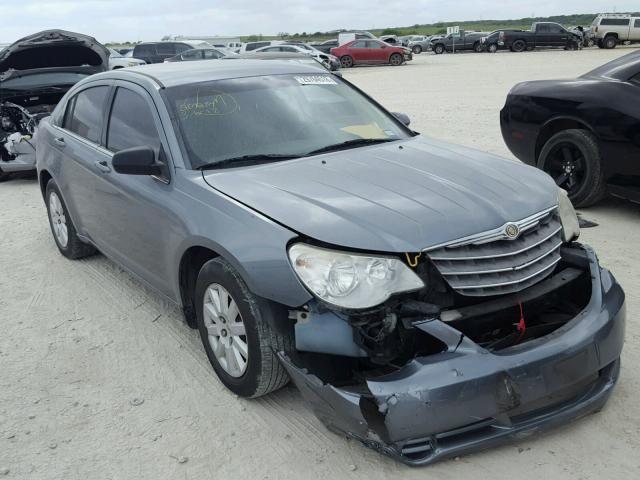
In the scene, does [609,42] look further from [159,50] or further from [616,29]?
[159,50]

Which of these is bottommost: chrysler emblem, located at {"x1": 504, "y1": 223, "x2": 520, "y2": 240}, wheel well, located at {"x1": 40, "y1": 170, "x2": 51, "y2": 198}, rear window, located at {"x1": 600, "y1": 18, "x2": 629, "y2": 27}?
rear window, located at {"x1": 600, "y1": 18, "x2": 629, "y2": 27}

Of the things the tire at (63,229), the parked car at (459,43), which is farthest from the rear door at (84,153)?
the parked car at (459,43)

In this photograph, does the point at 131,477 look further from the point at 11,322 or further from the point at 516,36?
the point at 516,36

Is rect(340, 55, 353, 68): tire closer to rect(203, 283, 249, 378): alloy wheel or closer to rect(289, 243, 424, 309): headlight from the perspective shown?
rect(203, 283, 249, 378): alloy wheel

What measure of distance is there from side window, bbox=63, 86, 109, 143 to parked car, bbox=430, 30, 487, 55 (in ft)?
133

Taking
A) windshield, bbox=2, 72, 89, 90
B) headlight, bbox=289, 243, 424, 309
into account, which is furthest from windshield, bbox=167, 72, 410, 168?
windshield, bbox=2, 72, 89, 90

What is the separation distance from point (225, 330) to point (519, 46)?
39736 millimetres

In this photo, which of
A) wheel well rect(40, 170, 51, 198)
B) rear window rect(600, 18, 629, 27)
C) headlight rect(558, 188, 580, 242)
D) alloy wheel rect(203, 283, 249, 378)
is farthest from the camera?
rear window rect(600, 18, 629, 27)

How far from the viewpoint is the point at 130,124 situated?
169 inches

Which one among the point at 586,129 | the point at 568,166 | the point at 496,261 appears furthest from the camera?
the point at 568,166

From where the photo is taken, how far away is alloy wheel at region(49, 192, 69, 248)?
5.59 m

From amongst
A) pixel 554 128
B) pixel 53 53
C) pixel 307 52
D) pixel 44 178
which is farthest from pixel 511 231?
pixel 307 52

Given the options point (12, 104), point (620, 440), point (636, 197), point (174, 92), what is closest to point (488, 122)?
point (636, 197)

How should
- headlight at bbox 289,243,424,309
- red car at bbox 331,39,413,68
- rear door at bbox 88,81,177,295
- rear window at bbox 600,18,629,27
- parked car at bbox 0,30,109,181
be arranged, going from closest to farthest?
headlight at bbox 289,243,424,309
rear door at bbox 88,81,177,295
parked car at bbox 0,30,109,181
red car at bbox 331,39,413,68
rear window at bbox 600,18,629,27
